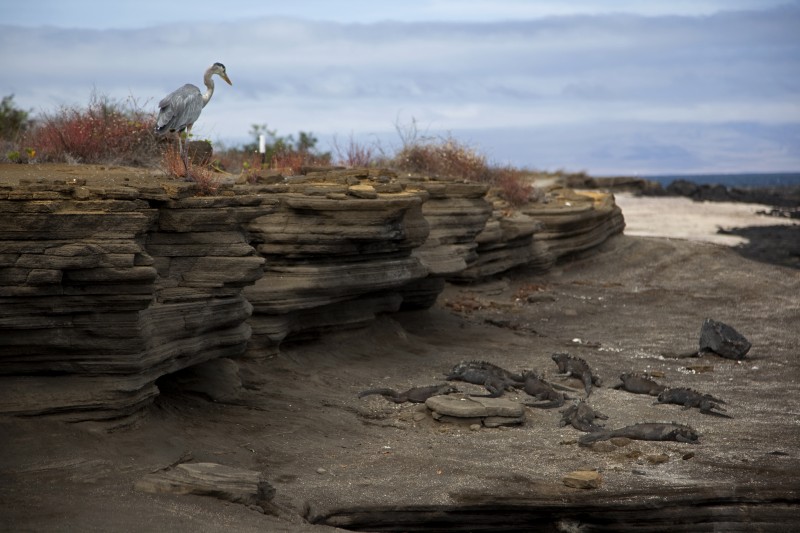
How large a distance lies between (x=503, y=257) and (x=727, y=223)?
19.2 m

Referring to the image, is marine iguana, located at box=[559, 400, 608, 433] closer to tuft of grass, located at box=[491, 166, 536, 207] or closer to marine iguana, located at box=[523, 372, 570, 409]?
marine iguana, located at box=[523, 372, 570, 409]

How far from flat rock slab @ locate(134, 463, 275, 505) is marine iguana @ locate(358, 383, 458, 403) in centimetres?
439

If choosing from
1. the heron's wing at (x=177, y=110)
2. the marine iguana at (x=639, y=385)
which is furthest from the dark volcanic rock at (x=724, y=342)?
the heron's wing at (x=177, y=110)

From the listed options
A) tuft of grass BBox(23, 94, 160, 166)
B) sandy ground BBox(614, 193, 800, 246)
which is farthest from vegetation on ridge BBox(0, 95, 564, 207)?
sandy ground BBox(614, 193, 800, 246)

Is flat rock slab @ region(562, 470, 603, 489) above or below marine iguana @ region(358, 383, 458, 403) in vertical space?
below

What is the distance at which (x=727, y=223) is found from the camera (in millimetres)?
38938

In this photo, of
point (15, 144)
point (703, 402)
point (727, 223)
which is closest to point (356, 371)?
point (703, 402)

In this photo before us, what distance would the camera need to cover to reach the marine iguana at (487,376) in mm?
14330

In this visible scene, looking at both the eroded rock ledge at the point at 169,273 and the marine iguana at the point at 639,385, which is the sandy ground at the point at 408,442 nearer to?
the marine iguana at the point at 639,385

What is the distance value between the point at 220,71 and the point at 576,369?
22.9 feet

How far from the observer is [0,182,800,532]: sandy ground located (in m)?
9.05

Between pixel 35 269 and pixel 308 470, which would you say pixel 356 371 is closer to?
pixel 308 470

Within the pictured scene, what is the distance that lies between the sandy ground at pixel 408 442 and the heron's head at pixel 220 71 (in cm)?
402

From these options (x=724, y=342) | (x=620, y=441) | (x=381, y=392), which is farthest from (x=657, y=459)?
(x=724, y=342)
